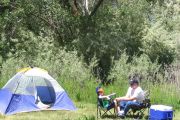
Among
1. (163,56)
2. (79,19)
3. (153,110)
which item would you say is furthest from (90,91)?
(163,56)

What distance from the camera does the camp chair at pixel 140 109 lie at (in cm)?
1045

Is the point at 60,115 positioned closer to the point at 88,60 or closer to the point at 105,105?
the point at 105,105

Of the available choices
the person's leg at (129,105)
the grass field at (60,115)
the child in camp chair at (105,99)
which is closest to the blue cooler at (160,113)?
the person's leg at (129,105)

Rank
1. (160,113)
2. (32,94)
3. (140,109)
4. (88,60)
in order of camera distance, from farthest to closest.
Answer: (88,60)
(32,94)
(140,109)
(160,113)

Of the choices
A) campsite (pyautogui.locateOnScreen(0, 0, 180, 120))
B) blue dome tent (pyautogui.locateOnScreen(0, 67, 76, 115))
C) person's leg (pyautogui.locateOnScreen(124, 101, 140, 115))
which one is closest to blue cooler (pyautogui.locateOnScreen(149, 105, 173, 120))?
campsite (pyautogui.locateOnScreen(0, 0, 180, 120))

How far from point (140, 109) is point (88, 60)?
29.2ft

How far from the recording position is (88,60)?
63.4ft

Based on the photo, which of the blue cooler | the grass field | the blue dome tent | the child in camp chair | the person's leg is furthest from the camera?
the blue dome tent

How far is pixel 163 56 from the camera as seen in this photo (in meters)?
23.0

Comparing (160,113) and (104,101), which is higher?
(104,101)

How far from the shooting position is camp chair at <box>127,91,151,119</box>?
1045cm

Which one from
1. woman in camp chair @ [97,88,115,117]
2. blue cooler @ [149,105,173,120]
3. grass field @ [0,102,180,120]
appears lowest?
grass field @ [0,102,180,120]

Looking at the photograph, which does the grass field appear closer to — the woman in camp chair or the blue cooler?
the woman in camp chair

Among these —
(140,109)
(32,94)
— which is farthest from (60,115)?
(140,109)
